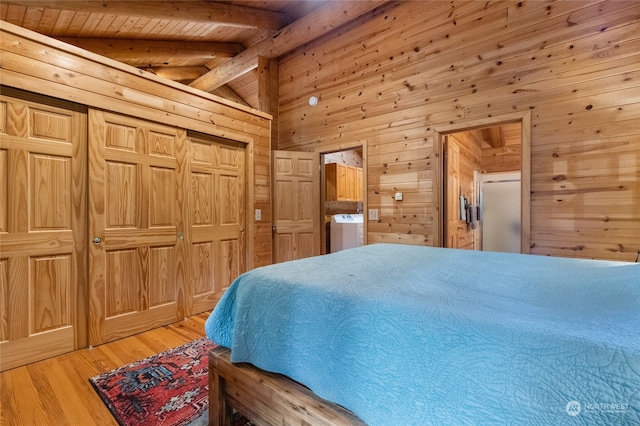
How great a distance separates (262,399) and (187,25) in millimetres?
4561

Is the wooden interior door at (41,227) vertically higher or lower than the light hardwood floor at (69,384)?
higher

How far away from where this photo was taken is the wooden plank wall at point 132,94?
203 centimetres

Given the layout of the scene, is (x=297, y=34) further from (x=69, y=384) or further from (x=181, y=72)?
(x=69, y=384)

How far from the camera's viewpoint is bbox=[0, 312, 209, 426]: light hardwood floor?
1546 mm

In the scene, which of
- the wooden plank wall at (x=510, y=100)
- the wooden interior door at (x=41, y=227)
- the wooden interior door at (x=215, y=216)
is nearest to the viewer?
the wooden interior door at (x=41, y=227)

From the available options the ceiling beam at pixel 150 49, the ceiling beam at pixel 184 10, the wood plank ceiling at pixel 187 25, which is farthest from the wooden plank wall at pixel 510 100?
the ceiling beam at pixel 150 49

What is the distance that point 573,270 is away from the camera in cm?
140

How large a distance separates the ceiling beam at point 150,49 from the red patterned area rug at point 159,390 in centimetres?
417

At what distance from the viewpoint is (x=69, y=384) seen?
1.84 m

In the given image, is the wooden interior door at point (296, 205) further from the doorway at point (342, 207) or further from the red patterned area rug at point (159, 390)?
the red patterned area rug at point (159, 390)

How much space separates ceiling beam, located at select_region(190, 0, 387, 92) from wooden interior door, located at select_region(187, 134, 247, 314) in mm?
1816

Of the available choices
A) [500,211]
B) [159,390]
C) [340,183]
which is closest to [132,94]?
[159,390]

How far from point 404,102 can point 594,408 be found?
333 cm

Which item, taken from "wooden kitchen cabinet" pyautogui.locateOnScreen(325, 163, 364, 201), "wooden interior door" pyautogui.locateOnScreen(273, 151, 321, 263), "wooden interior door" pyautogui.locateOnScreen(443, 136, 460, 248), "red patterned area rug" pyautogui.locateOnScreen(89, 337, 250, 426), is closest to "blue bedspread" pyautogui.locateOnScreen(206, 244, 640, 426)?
"red patterned area rug" pyautogui.locateOnScreen(89, 337, 250, 426)
